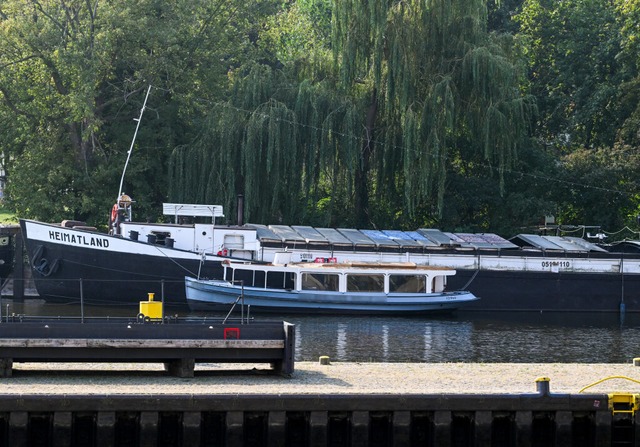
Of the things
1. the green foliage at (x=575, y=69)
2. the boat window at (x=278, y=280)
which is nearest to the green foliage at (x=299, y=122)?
the green foliage at (x=575, y=69)

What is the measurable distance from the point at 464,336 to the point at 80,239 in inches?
615

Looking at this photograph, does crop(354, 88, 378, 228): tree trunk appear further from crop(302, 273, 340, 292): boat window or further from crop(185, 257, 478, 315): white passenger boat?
crop(302, 273, 340, 292): boat window

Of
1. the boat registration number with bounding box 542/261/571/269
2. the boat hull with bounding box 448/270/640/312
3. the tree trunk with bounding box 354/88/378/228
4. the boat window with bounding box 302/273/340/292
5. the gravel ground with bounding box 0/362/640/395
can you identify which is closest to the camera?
the gravel ground with bounding box 0/362/640/395

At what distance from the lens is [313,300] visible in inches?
1623

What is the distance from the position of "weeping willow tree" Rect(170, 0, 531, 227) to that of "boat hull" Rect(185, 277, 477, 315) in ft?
20.5

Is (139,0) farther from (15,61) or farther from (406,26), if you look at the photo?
(406,26)

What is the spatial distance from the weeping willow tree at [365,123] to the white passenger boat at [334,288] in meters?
5.31

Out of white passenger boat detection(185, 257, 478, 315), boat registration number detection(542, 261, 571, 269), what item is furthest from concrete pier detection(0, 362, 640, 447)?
boat registration number detection(542, 261, 571, 269)

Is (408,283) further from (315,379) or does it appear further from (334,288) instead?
(315,379)

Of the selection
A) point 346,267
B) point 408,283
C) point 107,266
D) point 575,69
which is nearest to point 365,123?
point 408,283

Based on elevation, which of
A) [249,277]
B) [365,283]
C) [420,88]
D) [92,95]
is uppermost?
[420,88]

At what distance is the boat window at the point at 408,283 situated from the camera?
139ft

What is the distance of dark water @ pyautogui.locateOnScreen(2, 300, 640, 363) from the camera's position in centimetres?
3027

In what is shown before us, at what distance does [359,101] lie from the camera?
1925 inches
